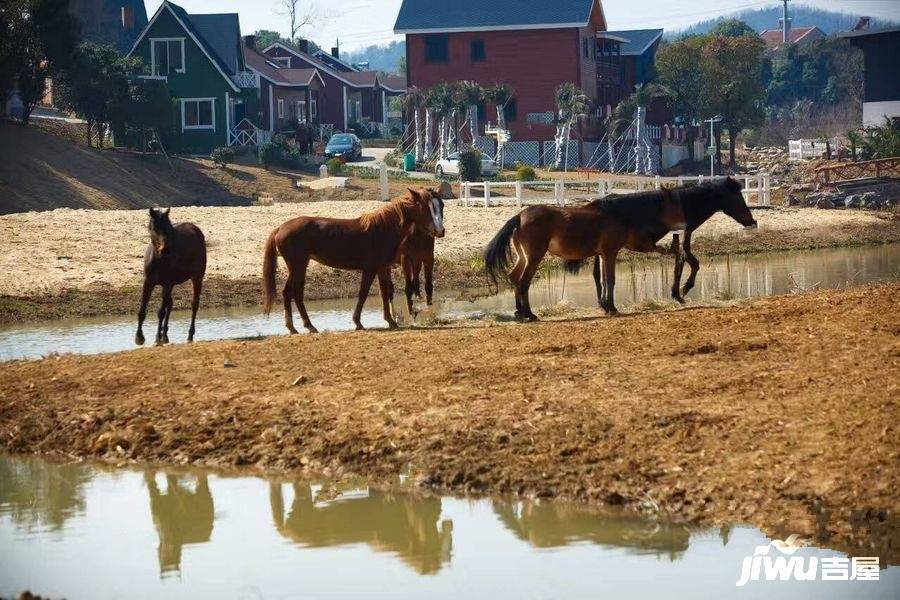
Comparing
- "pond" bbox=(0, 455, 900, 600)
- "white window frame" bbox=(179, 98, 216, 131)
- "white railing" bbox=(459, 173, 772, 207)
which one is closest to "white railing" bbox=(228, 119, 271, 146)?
"white window frame" bbox=(179, 98, 216, 131)

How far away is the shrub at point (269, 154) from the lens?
51562 millimetres

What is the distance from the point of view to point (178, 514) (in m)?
10.8

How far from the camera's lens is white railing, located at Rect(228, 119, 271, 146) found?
60.3 metres

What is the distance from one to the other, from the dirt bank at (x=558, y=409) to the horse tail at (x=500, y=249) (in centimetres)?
128

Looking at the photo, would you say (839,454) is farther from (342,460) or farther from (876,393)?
(342,460)

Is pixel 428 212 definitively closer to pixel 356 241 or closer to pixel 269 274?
pixel 356 241

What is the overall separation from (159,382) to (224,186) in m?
32.2

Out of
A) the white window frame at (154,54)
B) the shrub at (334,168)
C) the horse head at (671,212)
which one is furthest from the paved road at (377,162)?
the horse head at (671,212)

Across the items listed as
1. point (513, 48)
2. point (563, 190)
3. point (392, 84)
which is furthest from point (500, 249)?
point (392, 84)

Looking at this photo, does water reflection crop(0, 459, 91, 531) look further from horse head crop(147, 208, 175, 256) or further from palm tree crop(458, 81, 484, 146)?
palm tree crop(458, 81, 484, 146)

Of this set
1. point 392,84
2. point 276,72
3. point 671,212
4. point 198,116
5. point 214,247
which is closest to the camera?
point 671,212

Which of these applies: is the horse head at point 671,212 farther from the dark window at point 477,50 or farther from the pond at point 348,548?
the dark window at point 477,50

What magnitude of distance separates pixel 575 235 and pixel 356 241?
2640mm

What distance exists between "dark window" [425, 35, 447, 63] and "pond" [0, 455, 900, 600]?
5833 centimetres
